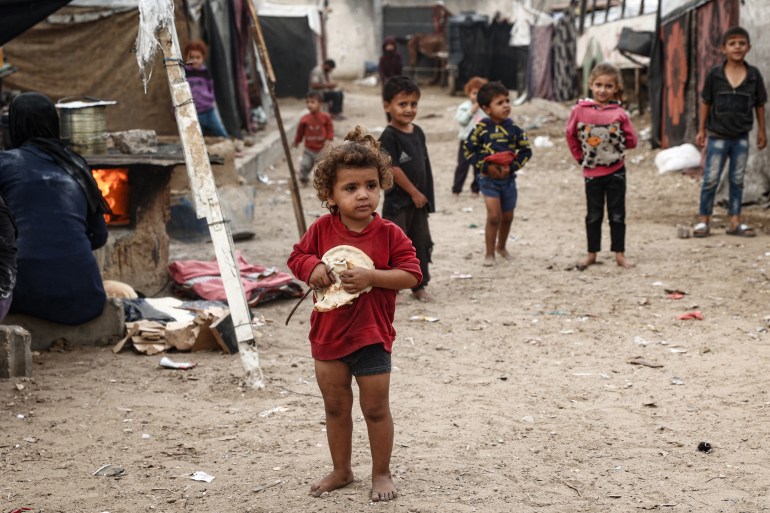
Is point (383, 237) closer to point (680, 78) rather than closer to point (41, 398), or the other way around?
point (41, 398)

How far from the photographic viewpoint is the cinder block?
16.0 ft

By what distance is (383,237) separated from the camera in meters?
3.42

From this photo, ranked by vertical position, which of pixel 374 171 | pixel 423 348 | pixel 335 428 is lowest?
pixel 423 348

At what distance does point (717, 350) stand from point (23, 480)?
12.0ft

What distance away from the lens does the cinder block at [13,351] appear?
4.88 metres

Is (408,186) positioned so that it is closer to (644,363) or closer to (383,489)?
(644,363)

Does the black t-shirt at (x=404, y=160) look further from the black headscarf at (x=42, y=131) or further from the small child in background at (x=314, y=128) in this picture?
the small child in background at (x=314, y=128)

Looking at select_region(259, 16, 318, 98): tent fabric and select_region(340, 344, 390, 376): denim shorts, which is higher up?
select_region(259, 16, 318, 98): tent fabric

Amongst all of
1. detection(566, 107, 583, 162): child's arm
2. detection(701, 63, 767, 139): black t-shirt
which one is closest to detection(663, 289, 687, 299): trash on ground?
detection(566, 107, 583, 162): child's arm

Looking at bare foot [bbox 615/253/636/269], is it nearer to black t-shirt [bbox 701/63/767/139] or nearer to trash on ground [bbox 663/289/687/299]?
trash on ground [bbox 663/289/687/299]

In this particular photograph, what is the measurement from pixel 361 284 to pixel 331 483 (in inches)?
31.5

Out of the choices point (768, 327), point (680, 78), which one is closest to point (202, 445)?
point (768, 327)

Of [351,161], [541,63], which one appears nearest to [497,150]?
[351,161]

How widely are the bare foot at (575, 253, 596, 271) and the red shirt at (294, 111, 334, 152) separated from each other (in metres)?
5.61
